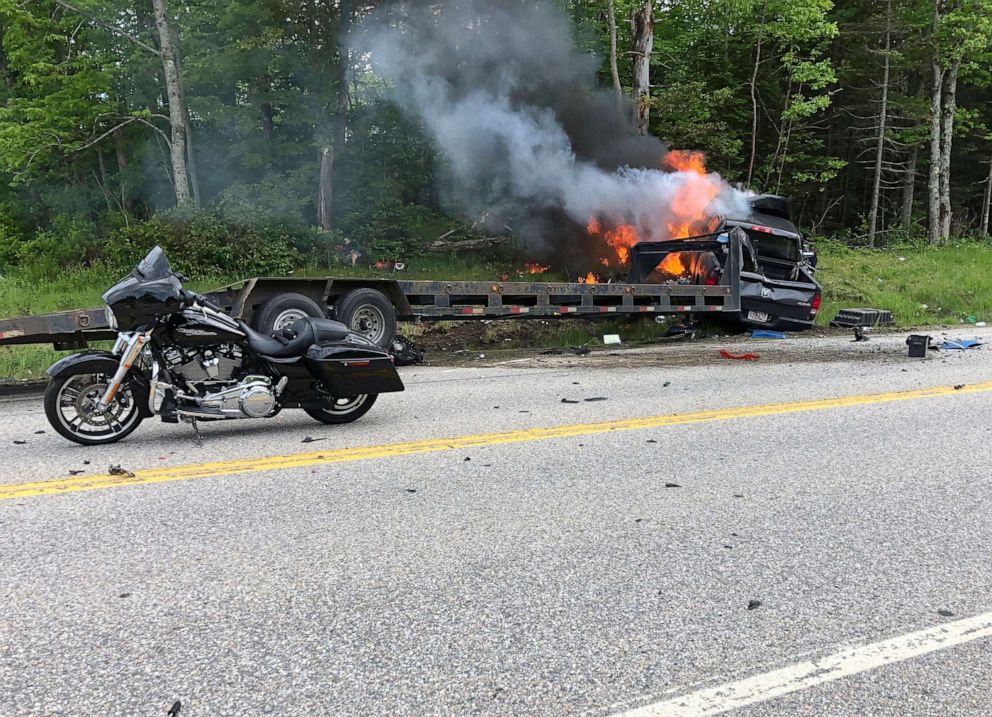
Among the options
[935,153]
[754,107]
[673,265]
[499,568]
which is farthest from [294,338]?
[935,153]

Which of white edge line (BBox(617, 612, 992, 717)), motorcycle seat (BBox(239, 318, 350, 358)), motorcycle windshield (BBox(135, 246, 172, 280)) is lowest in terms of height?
white edge line (BBox(617, 612, 992, 717))

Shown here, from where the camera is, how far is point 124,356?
542 cm

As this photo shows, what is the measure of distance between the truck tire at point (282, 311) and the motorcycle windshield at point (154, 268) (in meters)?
2.96

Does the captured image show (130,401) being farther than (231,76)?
No

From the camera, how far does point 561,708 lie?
2.41 metres

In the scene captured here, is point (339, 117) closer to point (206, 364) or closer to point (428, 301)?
point (428, 301)

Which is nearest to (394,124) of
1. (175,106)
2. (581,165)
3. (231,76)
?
(231,76)

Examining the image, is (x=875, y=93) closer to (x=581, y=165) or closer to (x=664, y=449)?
(x=581, y=165)

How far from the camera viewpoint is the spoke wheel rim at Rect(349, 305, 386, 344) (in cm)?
941

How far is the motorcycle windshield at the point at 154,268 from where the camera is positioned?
5.48m

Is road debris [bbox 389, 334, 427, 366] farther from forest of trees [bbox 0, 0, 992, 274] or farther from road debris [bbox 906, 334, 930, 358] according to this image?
forest of trees [bbox 0, 0, 992, 274]

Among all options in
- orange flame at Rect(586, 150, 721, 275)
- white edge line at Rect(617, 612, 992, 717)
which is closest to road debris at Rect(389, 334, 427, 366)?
orange flame at Rect(586, 150, 721, 275)

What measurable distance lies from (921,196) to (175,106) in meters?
31.2

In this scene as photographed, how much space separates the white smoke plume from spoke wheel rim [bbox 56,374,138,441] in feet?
40.9
